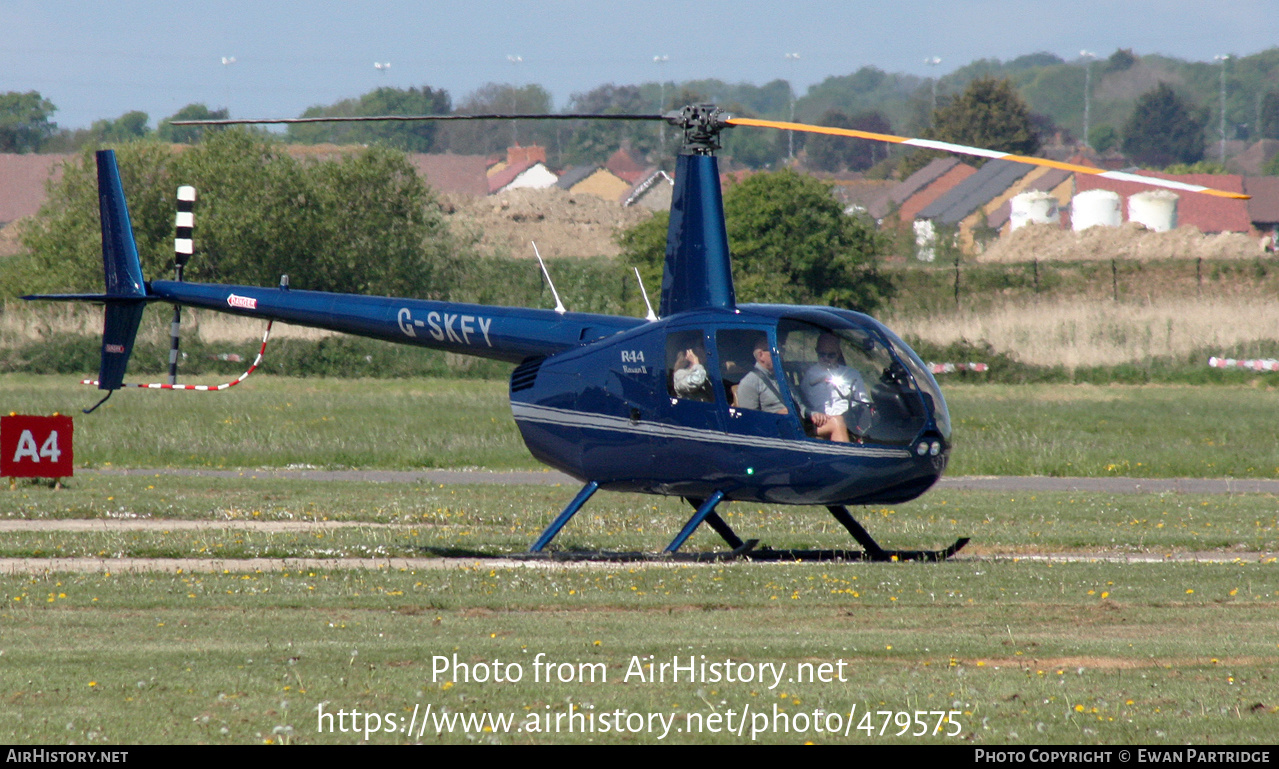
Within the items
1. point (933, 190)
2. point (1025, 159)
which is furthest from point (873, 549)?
point (933, 190)

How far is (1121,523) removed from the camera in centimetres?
1678

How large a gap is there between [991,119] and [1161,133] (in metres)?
65.0

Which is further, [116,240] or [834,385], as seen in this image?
[116,240]

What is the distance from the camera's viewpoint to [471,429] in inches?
1071

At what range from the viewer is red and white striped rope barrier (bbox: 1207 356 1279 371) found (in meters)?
36.8

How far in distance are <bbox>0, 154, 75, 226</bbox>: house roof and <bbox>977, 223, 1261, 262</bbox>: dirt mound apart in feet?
228

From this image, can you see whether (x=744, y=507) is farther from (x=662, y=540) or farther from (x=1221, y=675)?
(x=1221, y=675)

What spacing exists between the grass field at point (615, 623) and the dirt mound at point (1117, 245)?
47901 millimetres

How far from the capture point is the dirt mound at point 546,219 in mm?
74500

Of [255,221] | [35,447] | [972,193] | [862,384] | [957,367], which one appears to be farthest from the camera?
[972,193]

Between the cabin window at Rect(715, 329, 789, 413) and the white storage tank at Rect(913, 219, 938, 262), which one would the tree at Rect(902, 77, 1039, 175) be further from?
the cabin window at Rect(715, 329, 789, 413)

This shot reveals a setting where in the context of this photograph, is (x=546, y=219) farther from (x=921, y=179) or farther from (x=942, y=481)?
(x=921, y=179)

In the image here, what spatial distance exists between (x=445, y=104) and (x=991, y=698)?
19101cm

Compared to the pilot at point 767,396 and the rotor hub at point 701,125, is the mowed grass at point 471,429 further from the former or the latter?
the rotor hub at point 701,125
